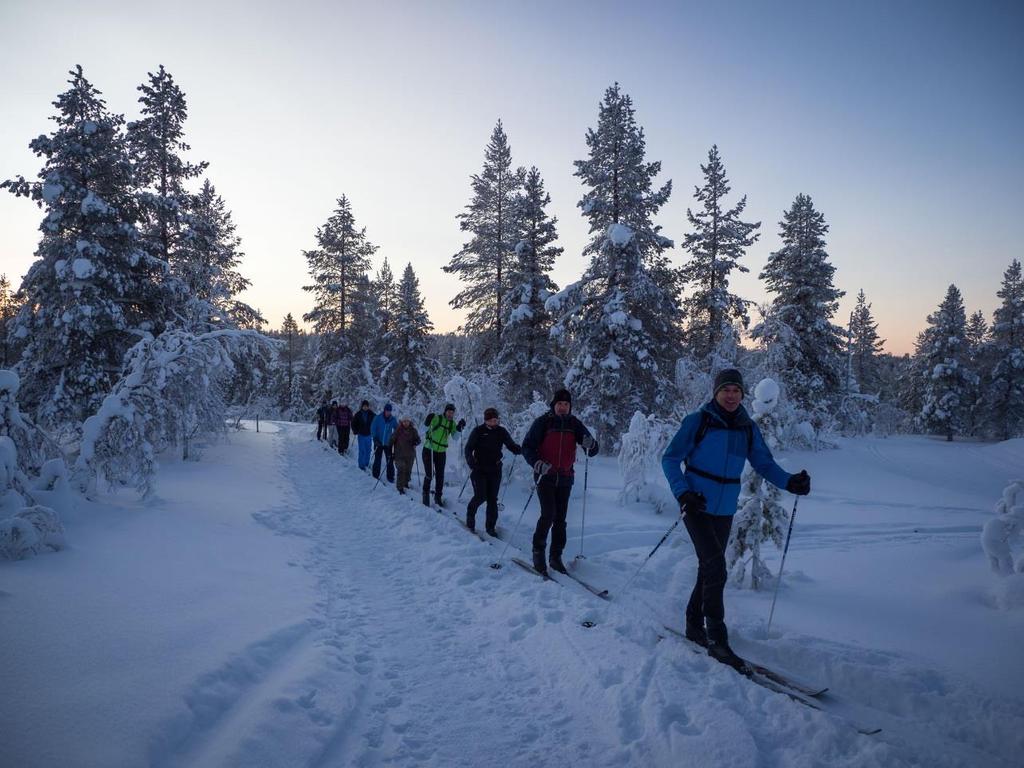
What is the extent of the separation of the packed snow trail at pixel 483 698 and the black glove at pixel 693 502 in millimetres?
1183

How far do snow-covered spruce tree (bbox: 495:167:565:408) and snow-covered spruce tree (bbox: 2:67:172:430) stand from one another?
41.1 feet

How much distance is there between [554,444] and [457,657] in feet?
9.35

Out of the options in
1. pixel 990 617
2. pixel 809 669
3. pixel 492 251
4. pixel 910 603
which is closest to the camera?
pixel 809 669

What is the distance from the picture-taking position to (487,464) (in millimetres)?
8336

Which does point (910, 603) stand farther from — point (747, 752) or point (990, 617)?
point (747, 752)

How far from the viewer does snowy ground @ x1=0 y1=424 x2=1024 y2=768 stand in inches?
116

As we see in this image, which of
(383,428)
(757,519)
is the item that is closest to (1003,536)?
(757,519)

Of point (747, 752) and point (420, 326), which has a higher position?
point (420, 326)

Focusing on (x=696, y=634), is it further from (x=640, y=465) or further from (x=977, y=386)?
(x=977, y=386)

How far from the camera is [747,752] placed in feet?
9.45

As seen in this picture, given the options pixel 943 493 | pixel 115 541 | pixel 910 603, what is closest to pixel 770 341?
pixel 943 493

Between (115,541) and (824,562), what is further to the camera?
(824,562)

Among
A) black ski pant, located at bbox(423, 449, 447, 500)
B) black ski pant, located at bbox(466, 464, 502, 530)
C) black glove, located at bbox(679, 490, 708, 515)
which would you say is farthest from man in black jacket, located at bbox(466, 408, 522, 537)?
black glove, located at bbox(679, 490, 708, 515)

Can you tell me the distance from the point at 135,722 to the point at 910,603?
7.28m
